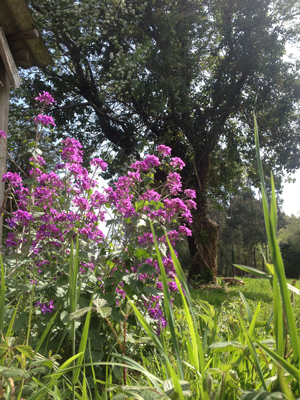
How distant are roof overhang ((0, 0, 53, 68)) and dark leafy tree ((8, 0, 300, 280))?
14.0ft

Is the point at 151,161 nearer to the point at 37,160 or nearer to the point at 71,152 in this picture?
the point at 71,152

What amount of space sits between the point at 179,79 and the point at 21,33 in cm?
608

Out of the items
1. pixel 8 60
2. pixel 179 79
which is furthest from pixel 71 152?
pixel 179 79

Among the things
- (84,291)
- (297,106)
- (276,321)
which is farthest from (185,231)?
(297,106)

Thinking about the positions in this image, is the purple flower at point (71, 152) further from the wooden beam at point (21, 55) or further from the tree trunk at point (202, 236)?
the tree trunk at point (202, 236)

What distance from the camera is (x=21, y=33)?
176 inches

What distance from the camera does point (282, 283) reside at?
59 cm

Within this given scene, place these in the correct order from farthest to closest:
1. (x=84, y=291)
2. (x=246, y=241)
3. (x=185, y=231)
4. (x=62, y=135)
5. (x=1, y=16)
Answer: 1. (x=246, y=241)
2. (x=62, y=135)
3. (x=1, y=16)
4. (x=185, y=231)
5. (x=84, y=291)

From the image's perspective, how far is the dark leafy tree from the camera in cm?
973

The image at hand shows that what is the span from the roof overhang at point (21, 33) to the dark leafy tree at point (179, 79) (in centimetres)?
427

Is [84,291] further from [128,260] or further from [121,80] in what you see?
[121,80]

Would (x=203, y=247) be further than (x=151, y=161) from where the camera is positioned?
Yes

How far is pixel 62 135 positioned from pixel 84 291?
10329 millimetres

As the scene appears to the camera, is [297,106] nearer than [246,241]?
Yes
